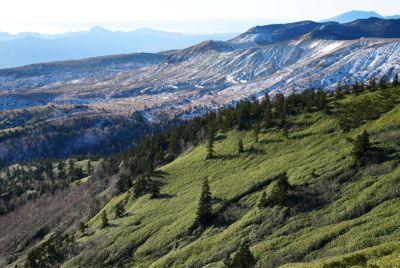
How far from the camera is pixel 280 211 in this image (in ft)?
186

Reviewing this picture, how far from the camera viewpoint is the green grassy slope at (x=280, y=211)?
44.9 meters

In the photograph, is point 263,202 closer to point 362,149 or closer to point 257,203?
point 257,203

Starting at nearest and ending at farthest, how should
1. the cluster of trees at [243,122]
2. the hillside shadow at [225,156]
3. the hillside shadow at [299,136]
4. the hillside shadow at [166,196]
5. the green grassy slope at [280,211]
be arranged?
the green grassy slope at [280,211] → the hillside shadow at [166,196] → the hillside shadow at [299,136] → the hillside shadow at [225,156] → the cluster of trees at [243,122]

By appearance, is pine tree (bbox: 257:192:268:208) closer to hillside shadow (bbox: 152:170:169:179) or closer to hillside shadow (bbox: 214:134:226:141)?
hillside shadow (bbox: 152:170:169:179)

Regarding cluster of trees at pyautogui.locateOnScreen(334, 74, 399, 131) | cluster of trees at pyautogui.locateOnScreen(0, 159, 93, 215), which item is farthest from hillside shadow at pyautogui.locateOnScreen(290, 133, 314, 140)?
cluster of trees at pyautogui.locateOnScreen(0, 159, 93, 215)

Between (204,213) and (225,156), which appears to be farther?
(225,156)

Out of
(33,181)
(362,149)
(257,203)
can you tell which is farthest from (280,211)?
(33,181)

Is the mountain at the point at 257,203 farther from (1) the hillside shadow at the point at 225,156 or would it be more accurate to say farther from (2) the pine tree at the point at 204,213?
(2) the pine tree at the point at 204,213

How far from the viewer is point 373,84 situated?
3708 inches

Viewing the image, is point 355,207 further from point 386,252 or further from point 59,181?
point 59,181

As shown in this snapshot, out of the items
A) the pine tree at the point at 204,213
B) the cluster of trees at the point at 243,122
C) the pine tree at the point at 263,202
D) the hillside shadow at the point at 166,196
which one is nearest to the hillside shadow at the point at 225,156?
the cluster of trees at the point at 243,122

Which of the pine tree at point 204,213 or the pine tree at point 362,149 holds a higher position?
the pine tree at point 362,149

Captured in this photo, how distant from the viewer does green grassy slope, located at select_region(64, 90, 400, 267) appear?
4488cm

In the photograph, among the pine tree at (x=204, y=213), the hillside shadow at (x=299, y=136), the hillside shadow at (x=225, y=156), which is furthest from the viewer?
the hillside shadow at (x=225, y=156)
